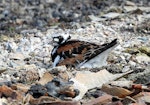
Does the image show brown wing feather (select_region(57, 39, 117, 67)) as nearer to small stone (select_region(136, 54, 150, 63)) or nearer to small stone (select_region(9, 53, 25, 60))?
small stone (select_region(136, 54, 150, 63))

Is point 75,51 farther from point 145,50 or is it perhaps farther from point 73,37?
point 73,37

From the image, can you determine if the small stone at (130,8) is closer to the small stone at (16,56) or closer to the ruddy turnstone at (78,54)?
the small stone at (16,56)

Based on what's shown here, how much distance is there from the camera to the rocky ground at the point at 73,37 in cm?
507

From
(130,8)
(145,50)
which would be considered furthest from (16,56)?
(130,8)

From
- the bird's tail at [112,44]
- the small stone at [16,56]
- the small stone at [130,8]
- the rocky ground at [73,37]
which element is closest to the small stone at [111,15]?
the rocky ground at [73,37]

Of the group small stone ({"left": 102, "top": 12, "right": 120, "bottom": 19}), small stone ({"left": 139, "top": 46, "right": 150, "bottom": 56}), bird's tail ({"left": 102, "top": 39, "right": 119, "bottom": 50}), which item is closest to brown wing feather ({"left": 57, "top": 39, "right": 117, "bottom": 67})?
bird's tail ({"left": 102, "top": 39, "right": 119, "bottom": 50})

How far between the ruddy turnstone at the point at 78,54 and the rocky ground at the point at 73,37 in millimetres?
154

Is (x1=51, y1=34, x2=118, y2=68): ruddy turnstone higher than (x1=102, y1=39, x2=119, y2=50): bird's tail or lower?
lower

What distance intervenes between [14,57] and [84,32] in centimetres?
148

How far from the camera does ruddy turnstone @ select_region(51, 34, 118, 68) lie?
663 cm

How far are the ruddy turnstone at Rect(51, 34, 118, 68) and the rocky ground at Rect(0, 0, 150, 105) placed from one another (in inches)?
6.1

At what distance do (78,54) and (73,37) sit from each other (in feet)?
4.56

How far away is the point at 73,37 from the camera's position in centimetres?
819

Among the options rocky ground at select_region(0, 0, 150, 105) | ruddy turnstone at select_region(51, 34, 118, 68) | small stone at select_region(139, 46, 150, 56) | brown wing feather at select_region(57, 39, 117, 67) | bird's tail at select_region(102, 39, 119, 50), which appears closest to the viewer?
rocky ground at select_region(0, 0, 150, 105)
